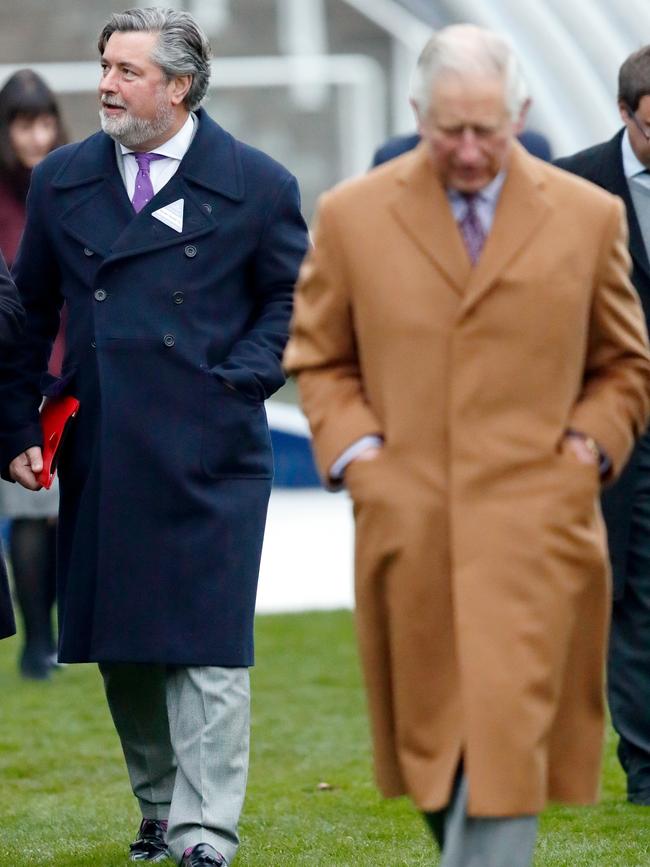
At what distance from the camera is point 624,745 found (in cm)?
616

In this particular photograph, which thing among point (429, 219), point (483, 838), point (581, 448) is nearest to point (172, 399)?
point (429, 219)

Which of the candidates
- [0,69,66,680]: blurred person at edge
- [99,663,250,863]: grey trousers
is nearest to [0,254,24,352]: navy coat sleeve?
[99,663,250,863]: grey trousers

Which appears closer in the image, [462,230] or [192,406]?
[462,230]

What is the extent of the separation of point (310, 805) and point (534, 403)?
2576 mm

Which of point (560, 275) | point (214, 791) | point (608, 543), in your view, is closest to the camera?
point (560, 275)

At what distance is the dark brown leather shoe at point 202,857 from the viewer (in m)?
5.12

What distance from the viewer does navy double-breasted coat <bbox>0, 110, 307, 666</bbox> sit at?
5227 mm

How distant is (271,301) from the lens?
211 inches

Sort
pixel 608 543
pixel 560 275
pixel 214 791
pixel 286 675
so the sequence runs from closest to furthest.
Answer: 1. pixel 560 275
2. pixel 214 791
3. pixel 608 543
4. pixel 286 675

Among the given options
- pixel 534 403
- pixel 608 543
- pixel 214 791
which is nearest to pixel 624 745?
pixel 608 543

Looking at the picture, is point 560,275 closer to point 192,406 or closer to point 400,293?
point 400,293

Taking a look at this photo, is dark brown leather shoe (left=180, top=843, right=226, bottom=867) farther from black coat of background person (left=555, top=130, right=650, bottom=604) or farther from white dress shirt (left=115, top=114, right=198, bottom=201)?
white dress shirt (left=115, top=114, right=198, bottom=201)

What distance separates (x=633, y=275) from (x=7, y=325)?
1.74m

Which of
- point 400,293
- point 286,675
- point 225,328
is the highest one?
point 400,293
